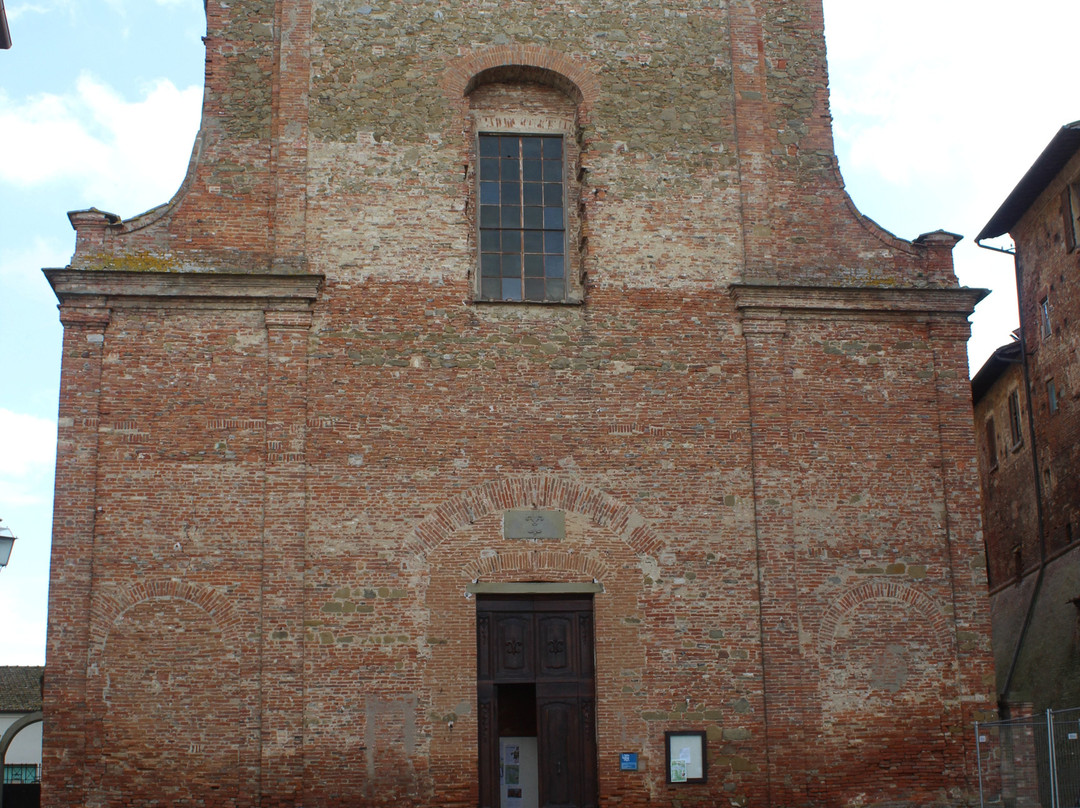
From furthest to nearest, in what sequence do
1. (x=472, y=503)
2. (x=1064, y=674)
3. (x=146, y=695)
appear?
(x=1064, y=674) → (x=472, y=503) → (x=146, y=695)

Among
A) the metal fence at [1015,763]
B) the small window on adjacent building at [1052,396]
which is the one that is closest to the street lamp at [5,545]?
the metal fence at [1015,763]

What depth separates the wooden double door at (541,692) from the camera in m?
14.9

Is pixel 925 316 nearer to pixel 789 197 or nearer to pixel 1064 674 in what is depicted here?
pixel 789 197

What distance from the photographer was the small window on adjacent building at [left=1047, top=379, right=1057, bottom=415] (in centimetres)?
2282

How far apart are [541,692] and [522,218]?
618 cm

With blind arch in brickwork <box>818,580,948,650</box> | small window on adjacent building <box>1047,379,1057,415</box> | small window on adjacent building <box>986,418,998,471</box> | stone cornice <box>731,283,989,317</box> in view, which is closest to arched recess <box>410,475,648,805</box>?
blind arch in brickwork <box>818,580,948,650</box>

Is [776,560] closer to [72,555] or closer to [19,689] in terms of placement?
[72,555]

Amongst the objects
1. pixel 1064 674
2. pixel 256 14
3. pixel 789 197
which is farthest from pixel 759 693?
pixel 256 14

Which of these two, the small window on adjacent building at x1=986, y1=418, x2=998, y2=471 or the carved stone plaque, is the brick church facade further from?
the small window on adjacent building at x1=986, y1=418, x2=998, y2=471

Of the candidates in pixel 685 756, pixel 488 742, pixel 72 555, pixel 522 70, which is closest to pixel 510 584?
pixel 488 742

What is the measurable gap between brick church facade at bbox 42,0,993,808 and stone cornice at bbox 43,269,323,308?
0.04 meters

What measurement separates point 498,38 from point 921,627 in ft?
31.1

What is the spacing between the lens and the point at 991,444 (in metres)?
27.2

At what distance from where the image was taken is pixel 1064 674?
20281 millimetres
